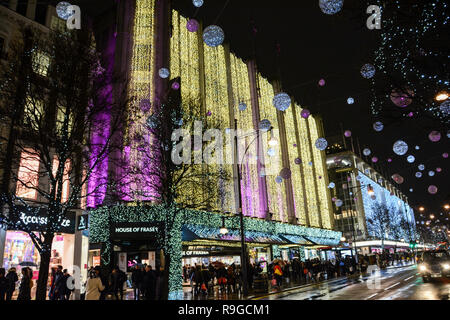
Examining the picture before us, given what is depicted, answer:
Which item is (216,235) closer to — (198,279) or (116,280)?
(198,279)

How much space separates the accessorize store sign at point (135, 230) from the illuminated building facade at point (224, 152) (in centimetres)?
15

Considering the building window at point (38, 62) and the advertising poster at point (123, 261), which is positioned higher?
the building window at point (38, 62)

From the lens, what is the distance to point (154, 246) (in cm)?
2334

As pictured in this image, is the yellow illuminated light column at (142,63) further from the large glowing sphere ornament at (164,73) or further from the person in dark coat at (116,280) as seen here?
the person in dark coat at (116,280)

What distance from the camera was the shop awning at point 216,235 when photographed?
2453 centimetres

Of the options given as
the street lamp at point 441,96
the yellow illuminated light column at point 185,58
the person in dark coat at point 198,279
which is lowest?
the person in dark coat at point 198,279

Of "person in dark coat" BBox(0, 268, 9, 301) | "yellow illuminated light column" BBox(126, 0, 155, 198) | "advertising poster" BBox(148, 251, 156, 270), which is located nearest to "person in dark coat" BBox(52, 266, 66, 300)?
"person in dark coat" BBox(0, 268, 9, 301)

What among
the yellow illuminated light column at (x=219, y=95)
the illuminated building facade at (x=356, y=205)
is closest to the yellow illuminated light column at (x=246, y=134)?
the yellow illuminated light column at (x=219, y=95)

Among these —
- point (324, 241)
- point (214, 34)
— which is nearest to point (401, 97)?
point (214, 34)

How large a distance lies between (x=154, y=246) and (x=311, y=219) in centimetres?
2814

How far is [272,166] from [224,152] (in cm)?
988

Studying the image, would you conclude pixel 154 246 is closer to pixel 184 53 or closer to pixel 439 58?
pixel 184 53
